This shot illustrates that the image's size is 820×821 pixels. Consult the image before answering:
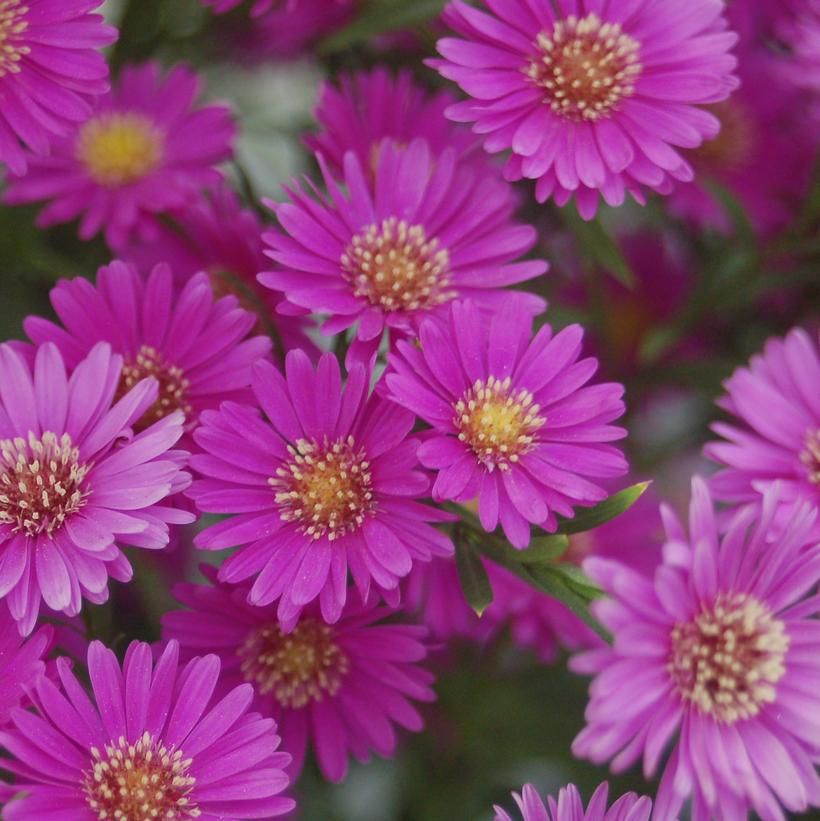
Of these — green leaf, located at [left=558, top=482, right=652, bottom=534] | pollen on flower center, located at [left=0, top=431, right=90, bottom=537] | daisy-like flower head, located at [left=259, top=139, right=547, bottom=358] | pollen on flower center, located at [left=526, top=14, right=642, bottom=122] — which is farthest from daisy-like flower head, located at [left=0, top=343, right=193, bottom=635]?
pollen on flower center, located at [left=526, top=14, right=642, bottom=122]

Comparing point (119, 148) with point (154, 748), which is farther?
point (119, 148)

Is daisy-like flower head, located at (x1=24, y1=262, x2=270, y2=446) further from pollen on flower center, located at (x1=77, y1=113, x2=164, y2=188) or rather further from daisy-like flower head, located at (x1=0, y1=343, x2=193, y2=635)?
pollen on flower center, located at (x1=77, y1=113, x2=164, y2=188)

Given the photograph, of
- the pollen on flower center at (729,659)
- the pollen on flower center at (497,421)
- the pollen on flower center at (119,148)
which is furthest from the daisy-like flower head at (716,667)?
the pollen on flower center at (119,148)

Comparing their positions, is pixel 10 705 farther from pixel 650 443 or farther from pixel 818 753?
pixel 650 443

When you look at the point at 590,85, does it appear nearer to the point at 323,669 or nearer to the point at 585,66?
the point at 585,66

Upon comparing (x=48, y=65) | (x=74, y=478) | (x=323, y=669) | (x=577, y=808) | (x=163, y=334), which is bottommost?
(x=577, y=808)

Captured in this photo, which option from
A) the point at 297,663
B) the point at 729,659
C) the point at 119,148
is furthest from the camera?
the point at 119,148

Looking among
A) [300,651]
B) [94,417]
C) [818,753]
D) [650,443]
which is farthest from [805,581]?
[650,443]

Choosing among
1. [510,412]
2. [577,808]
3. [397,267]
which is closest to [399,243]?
[397,267]

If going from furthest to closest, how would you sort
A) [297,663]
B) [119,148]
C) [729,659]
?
1. [119,148]
2. [297,663]
3. [729,659]

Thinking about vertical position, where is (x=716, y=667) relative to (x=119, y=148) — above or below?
below
